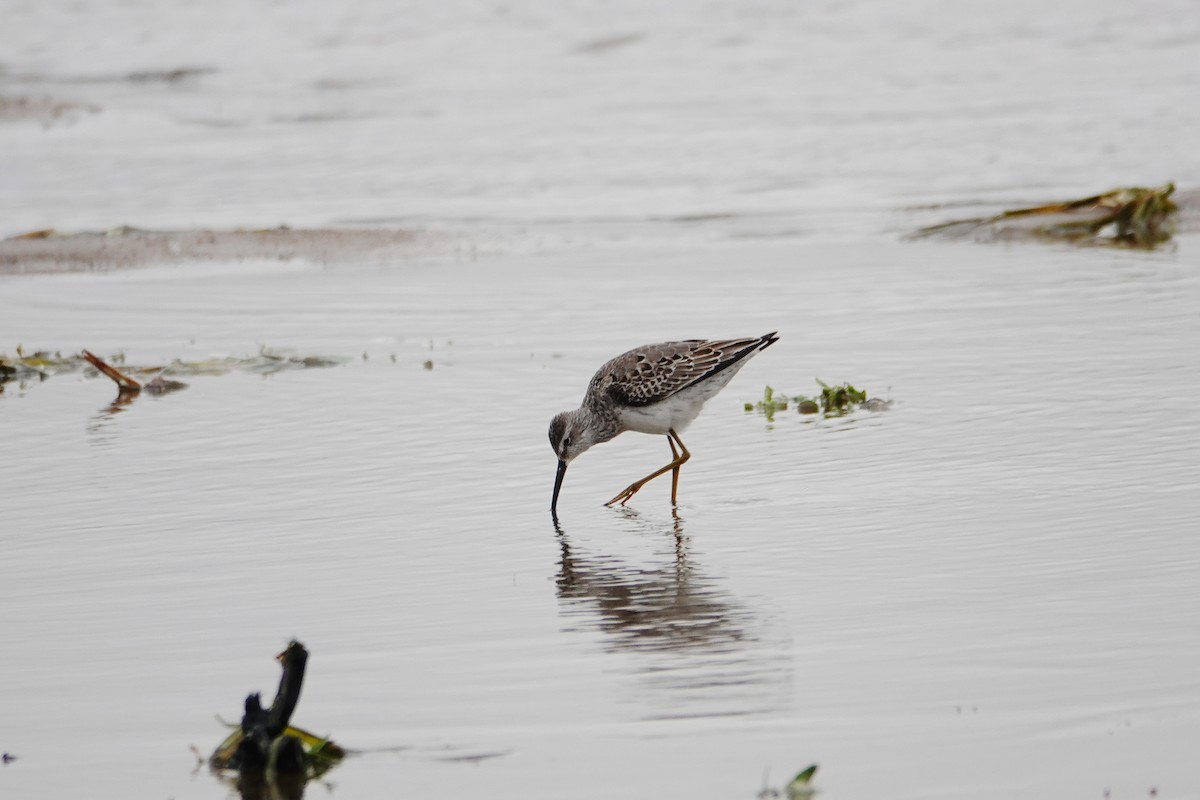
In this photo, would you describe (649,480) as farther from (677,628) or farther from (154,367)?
(154,367)

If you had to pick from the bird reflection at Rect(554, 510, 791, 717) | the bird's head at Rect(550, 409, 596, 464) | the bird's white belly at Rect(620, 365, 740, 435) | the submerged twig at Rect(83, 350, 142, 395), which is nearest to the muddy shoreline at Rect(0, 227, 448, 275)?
the submerged twig at Rect(83, 350, 142, 395)

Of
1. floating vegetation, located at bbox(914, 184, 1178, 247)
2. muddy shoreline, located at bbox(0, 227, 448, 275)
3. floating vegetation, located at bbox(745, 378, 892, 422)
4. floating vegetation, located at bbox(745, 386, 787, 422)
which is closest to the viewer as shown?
floating vegetation, located at bbox(745, 378, 892, 422)

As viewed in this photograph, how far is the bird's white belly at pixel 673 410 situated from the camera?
24.8ft

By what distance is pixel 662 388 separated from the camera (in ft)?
24.7

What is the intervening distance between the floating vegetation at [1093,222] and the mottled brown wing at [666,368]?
236 inches

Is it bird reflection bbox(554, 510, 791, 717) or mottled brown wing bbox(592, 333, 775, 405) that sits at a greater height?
mottled brown wing bbox(592, 333, 775, 405)

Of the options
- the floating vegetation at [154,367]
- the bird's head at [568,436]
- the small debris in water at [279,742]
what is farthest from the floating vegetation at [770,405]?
the small debris in water at [279,742]

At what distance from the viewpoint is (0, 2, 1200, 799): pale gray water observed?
4215mm

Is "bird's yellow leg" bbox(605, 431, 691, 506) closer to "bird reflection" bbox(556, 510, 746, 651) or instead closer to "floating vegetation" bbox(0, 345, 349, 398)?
"bird reflection" bbox(556, 510, 746, 651)

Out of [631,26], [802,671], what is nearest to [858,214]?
[802,671]

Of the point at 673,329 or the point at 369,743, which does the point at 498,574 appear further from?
the point at 673,329

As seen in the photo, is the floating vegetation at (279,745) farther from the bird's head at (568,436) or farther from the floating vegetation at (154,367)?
the floating vegetation at (154,367)

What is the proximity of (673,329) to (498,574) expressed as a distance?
15.2 feet

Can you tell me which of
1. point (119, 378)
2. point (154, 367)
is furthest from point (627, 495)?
point (154, 367)
